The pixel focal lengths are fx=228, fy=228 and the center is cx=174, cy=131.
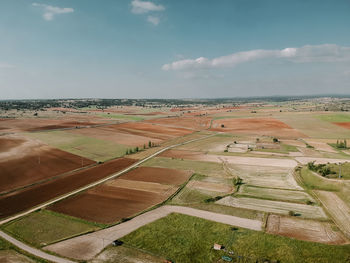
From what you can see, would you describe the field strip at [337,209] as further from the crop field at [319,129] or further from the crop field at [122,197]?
the crop field at [319,129]

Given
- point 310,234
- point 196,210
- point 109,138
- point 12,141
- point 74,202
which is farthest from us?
point 109,138

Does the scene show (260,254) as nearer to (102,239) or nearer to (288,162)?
(102,239)

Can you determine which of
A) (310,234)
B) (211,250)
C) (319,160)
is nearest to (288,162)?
(319,160)

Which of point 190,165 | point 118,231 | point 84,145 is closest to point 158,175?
point 190,165

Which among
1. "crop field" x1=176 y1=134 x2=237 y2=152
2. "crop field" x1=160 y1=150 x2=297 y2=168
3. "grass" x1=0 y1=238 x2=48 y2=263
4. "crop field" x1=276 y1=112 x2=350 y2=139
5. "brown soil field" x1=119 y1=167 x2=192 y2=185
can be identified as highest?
"crop field" x1=276 y1=112 x2=350 y2=139

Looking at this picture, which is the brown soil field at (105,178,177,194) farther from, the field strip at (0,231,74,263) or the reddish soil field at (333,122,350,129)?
the reddish soil field at (333,122,350,129)

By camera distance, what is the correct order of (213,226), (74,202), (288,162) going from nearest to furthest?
(213,226)
(74,202)
(288,162)

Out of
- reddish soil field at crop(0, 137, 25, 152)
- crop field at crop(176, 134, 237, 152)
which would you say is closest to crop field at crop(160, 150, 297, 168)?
crop field at crop(176, 134, 237, 152)
